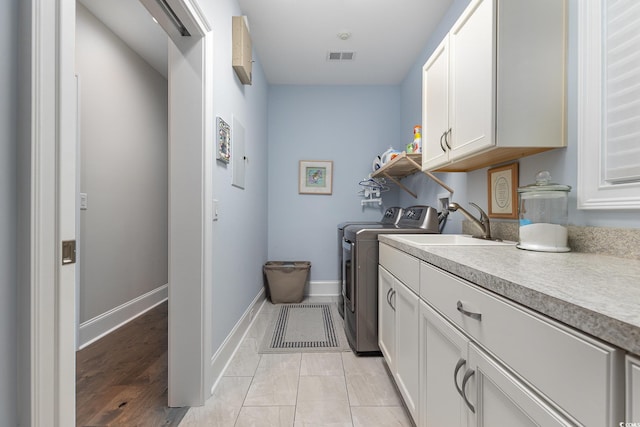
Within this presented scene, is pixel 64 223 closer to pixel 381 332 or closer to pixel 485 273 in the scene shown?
pixel 485 273

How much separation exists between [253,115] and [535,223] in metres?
2.25

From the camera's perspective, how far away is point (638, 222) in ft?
2.80

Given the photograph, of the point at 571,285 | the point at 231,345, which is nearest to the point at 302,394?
the point at 231,345

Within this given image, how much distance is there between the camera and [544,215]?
Answer: 114cm

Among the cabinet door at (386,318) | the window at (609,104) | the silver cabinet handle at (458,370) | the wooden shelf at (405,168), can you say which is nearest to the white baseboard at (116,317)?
the cabinet door at (386,318)

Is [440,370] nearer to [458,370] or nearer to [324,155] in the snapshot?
[458,370]

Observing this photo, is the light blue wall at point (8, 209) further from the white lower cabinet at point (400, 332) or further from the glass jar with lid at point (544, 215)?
the glass jar with lid at point (544, 215)

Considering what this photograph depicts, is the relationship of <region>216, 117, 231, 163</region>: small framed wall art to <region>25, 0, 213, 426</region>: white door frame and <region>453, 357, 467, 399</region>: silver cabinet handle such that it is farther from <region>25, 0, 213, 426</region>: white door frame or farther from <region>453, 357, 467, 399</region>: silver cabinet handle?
<region>453, 357, 467, 399</region>: silver cabinet handle

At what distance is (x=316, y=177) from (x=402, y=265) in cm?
210

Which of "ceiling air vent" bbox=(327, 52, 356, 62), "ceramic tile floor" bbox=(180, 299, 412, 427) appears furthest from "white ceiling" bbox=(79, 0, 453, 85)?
"ceramic tile floor" bbox=(180, 299, 412, 427)

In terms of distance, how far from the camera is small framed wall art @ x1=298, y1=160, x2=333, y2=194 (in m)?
3.30

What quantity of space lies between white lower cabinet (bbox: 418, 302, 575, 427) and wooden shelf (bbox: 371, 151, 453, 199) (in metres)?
1.23

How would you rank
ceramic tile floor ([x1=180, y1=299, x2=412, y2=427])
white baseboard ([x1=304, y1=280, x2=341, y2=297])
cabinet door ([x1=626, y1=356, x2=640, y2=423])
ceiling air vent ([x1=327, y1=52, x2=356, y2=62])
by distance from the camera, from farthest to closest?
1. white baseboard ([x1=304, y1=280, x2=341, y2=297])
2. ceiling air vent ([x1=327, y1=52, x2=356, y2=62])
3. ceramic tile floor ([x1=180, y1=299, x2=412, y2=427])
4. cabinet door ([x1=626, y1=356, x2=640, y2=423])

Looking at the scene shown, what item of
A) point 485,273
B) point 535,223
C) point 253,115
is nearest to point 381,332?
Result: point 535,223
